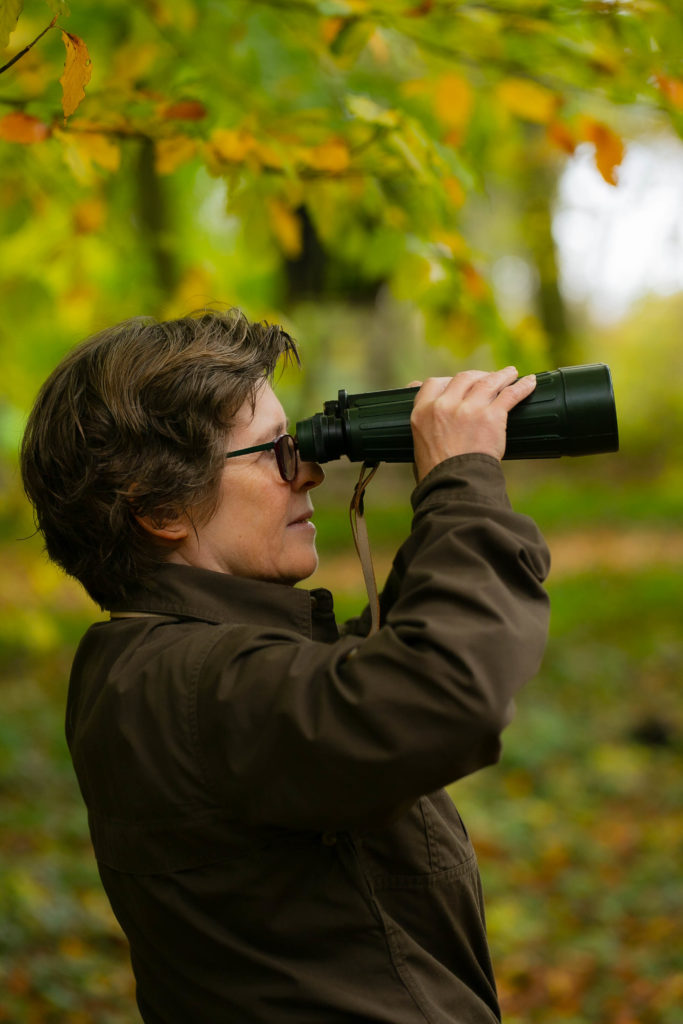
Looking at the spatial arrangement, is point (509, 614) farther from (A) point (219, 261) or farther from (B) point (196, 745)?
(A) point (219, 261)

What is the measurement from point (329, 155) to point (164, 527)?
113 cm

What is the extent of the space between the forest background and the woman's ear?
662mm

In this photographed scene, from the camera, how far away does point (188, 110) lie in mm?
2086

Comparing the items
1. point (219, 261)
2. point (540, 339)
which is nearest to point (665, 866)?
point (540, 339)

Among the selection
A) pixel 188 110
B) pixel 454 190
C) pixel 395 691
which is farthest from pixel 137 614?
pixel 454 190

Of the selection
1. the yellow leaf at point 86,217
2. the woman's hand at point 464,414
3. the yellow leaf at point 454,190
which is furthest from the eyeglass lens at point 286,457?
the yellow leaf at point 86,217

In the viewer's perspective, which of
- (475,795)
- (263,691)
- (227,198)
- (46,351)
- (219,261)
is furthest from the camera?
(219,261)

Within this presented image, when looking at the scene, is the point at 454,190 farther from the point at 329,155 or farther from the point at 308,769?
the point at 308,769

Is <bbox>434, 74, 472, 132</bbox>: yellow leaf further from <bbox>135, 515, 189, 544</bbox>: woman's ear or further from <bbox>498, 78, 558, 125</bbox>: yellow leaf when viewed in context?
<bbox>135, 515, 189, 544</bbox>: woman's ear

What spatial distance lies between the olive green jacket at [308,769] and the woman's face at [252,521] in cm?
8

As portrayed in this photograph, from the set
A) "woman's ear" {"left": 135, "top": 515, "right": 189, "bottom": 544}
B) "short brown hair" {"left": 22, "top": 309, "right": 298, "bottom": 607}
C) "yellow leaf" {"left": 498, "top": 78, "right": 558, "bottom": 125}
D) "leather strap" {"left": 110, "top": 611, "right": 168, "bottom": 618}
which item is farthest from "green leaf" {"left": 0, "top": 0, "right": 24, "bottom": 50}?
"yellow leaf" {"left": 498, "top": 78, "right": 558, "bottom": 125}

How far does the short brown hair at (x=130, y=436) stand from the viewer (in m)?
1.48

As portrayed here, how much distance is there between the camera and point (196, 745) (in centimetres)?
125

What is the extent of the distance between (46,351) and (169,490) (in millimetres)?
3500
